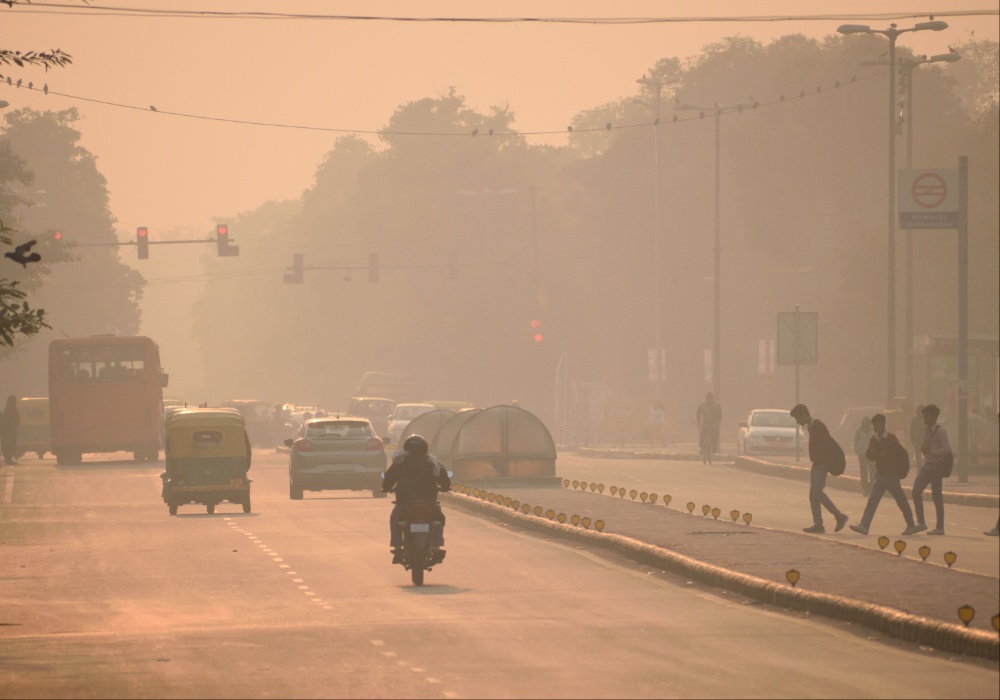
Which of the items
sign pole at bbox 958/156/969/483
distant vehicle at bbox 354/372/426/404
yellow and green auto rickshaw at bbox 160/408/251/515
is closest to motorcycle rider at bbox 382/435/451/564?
yellow and green auto rickshaw at bbox 160/408/251/515

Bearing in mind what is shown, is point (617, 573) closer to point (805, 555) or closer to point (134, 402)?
point (805, 555)

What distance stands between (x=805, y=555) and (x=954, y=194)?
19308 mm

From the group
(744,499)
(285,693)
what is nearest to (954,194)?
(744,499)

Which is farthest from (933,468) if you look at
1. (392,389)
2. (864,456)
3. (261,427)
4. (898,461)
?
(392,389)

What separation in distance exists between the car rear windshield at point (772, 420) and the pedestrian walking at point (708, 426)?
1.57 metres

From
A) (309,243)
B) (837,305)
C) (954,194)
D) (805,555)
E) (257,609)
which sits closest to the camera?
(257,609)

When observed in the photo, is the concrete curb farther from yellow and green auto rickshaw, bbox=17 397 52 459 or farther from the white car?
yellow and green auto rickshaw, bbox=17 397 52 459

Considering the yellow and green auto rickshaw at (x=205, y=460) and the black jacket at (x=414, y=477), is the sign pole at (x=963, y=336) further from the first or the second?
the black jacket at (x=414, y=477)

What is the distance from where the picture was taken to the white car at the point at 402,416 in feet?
184

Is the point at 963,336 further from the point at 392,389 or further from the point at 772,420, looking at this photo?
the point at 392,389

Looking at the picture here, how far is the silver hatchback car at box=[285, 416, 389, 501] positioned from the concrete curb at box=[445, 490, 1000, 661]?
1050 cm

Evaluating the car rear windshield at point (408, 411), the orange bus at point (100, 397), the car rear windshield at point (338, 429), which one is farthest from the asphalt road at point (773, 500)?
the orange bus at point (100, 397)

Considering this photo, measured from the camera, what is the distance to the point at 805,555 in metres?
20.5

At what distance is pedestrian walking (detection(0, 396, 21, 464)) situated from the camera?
5234cm
